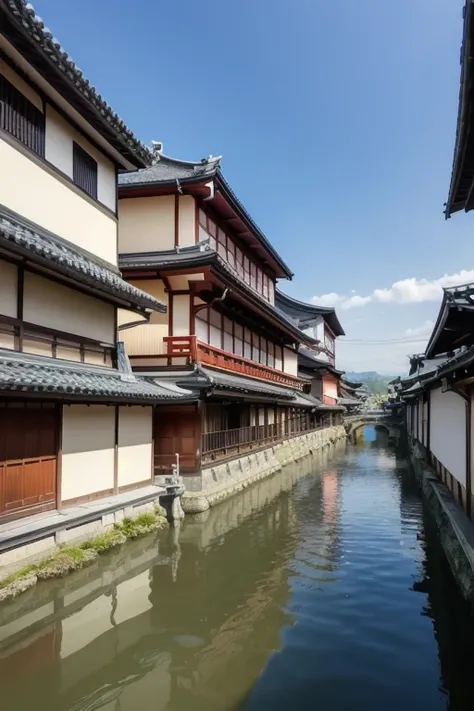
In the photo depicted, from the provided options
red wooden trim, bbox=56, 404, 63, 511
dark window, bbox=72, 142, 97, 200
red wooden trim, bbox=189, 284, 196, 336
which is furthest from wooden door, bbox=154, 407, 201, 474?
dark window, bbox=72, 142, 97, 200

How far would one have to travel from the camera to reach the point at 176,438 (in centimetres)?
1661

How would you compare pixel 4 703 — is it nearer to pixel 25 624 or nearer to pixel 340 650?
pixel 25 624

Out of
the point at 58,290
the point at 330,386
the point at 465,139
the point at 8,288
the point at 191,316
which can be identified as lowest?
the point at 330,386

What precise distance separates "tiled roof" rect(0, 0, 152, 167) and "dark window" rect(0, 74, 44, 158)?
772 mm

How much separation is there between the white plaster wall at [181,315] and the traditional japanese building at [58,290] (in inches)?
154

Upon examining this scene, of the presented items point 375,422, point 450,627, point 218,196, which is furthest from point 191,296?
point 375,422

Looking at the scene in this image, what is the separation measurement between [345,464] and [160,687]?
88.4 ft

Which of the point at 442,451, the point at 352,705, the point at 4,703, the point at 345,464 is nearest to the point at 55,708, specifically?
the point at 4,703

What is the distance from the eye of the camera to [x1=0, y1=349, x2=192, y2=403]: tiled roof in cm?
806

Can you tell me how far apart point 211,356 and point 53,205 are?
30.7 ft

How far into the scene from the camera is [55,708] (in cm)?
575

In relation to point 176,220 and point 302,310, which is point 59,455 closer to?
point 176,220

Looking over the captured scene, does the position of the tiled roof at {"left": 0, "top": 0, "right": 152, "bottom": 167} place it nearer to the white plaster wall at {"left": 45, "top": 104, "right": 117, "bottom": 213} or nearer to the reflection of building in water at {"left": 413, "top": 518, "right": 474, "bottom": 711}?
the white plaster wall at {"left": 45, "top": 104, "right": 117, "bottom": 213}

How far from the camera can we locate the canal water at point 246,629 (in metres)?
6.11
